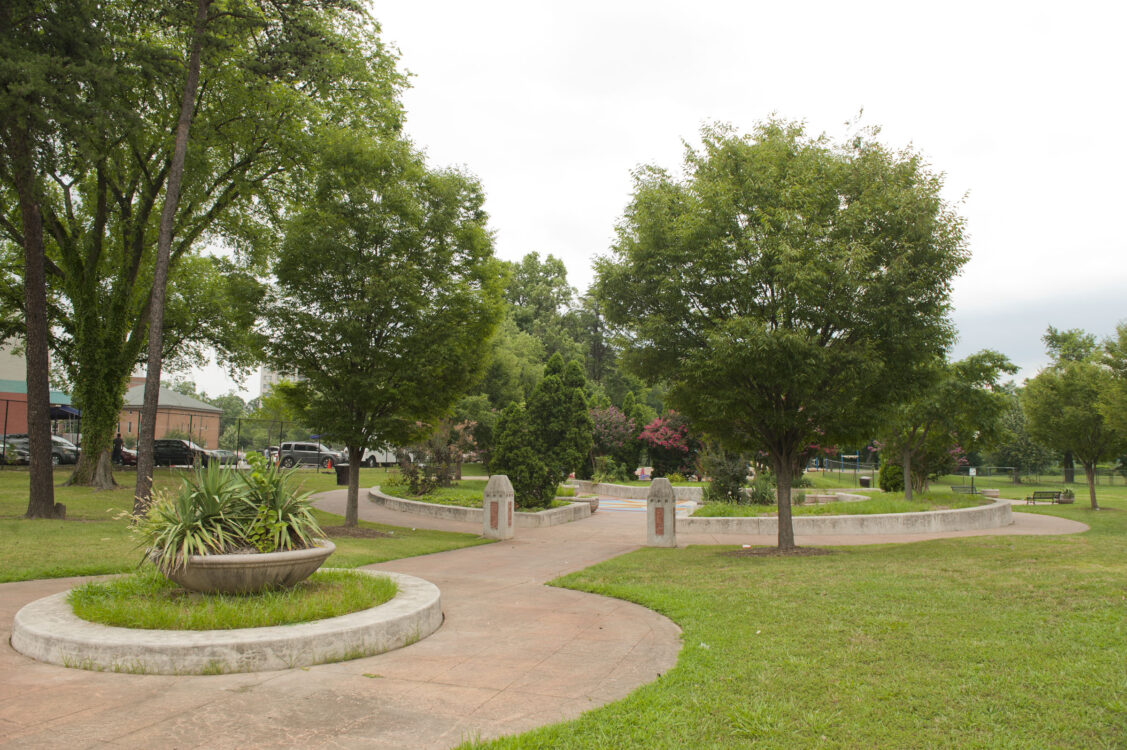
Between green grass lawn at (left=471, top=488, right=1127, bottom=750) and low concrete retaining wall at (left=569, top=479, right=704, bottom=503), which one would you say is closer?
green grass lawn at (left=471, top=488, right=1127, bottom=750)

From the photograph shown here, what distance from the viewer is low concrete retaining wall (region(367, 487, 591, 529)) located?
58.6 feet

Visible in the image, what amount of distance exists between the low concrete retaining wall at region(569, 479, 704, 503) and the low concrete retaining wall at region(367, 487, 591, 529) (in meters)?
7.90

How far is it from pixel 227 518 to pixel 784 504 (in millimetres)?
9856

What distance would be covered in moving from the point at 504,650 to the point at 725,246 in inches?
315

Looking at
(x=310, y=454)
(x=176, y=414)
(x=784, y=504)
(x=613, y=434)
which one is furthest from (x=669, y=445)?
(x=176, y=414)

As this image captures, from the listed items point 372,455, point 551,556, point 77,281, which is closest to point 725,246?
point 551,556

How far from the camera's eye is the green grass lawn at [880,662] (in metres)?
3.87

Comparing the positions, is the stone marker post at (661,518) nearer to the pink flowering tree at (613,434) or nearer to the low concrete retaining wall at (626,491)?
the low concrete retaining wall at (626,491)

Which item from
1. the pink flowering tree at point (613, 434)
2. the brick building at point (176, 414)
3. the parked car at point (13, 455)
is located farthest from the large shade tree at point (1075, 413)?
the brick building at point (176, 414)

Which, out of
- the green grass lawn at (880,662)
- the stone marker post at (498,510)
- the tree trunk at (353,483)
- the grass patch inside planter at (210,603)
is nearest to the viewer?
the green grass lawn at (880,662)

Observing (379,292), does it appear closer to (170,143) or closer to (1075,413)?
(170,143)

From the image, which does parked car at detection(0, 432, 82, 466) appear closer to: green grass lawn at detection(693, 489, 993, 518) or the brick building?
the brick building

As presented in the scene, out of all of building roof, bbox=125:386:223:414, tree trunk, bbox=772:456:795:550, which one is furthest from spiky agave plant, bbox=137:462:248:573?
building roof, bbox=125:386:223:414

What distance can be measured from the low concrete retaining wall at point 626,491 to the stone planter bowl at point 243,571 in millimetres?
A: 22017
